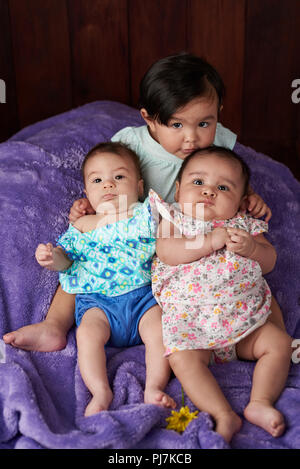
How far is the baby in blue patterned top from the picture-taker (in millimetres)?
1326

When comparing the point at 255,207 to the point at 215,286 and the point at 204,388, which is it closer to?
the point at 215,286

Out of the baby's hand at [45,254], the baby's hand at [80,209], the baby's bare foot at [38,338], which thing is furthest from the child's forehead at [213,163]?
the baby's bare foot at [38,338]

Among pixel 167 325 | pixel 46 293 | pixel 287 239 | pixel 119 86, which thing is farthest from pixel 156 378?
pixel 119 86

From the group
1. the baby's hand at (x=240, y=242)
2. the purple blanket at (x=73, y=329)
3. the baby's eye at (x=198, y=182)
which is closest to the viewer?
the purple blanket at (x=73, y=329)

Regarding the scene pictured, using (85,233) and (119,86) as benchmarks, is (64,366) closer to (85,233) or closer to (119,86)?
(85,233)

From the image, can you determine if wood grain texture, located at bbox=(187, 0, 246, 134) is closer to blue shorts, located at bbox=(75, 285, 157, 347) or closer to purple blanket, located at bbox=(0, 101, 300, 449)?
purple blanket, located at bbox=(0, 101, 300, 449)

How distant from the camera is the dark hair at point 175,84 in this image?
4.76ft

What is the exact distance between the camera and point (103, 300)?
1.37 meters

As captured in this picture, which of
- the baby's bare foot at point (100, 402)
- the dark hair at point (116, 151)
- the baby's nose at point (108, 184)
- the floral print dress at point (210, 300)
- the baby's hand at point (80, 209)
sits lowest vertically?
the baby's bare foot at point (100, 402)

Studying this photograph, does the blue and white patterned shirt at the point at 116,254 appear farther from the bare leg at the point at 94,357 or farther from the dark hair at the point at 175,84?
the dark hair at the point at 175,84

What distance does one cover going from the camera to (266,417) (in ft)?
3.60

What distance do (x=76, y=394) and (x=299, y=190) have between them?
3.40ft

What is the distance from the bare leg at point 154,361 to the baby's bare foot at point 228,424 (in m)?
0.11

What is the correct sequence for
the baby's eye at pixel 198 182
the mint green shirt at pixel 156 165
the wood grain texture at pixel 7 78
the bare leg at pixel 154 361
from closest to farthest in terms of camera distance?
the bare leg at pixel 154 361 < the baby's eye at pixel 198 182 < the mint green shirt at pixel 156 165 < the wood grain texture at pixel 7 78
